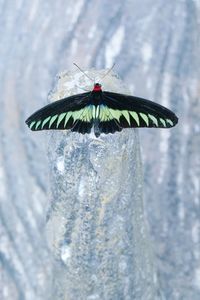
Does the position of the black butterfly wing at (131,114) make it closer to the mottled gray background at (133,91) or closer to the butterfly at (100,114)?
the butterfly at (100,114)

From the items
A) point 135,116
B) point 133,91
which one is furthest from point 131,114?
point 133,91

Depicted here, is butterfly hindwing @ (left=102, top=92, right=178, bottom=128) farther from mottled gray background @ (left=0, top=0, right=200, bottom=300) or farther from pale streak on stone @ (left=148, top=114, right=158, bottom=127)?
mottled gray background @ (left=0, top=0, right=200, bottom=300)

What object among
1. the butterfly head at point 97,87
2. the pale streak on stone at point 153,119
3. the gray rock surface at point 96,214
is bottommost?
the gray rock surface at point 96,214

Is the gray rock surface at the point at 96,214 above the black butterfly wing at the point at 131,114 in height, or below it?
below

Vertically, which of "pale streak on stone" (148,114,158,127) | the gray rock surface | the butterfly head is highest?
the butterfly head

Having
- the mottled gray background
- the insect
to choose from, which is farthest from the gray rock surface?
the mottled gray background

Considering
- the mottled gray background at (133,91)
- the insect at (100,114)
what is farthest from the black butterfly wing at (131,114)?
the mottled gray background at (133,91)

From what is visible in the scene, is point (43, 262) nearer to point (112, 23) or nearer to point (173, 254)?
point (173, 254)

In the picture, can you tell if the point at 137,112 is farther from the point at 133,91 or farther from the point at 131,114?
the point at 133,91
